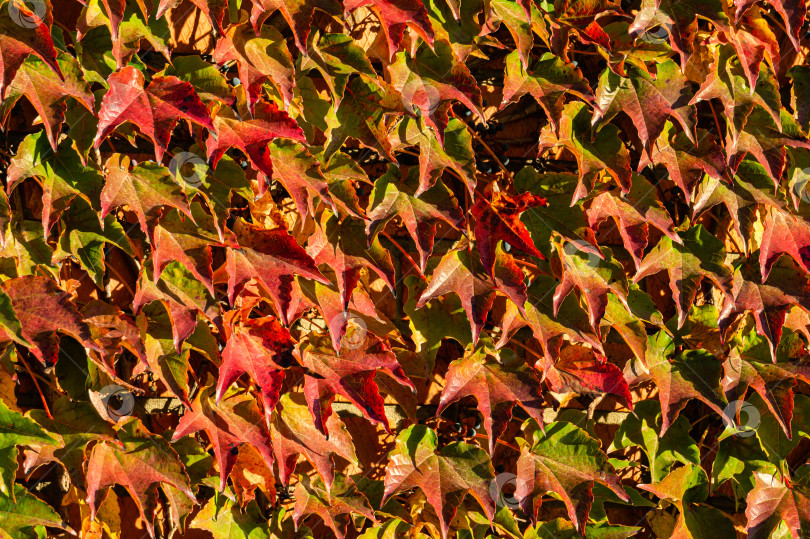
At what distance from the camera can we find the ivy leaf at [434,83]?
1.21m

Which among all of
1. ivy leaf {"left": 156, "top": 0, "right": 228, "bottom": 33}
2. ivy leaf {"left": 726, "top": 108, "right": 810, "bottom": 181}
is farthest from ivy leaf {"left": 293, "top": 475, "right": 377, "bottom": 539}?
ivy leaf {"left": 726, "top": 108, "right": 810, "bottom": 181}

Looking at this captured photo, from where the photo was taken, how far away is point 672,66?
4.32 ft

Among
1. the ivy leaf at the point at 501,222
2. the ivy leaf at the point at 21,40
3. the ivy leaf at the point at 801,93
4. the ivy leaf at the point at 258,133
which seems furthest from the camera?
the ivy leaf at the point at 801,93

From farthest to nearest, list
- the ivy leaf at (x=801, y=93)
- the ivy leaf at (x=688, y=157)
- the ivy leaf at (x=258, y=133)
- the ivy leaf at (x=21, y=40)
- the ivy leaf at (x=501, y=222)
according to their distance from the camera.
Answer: the ivy leaf at (x=801, y=93) < the ivy leaf at (x=688, y=157) < the ivy leaf at (x=501, y=222) < the ivy leaf at (x=258, y=133) < the ivy leaf at (x=21, y=40)

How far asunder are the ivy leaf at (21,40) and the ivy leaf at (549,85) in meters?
0.73

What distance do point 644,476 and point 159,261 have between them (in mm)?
1147

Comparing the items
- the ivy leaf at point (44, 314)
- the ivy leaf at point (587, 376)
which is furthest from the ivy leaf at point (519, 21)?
the ivy leaf at point (44, 314)

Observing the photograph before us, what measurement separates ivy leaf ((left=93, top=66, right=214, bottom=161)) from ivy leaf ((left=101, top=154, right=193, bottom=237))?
0.20ft

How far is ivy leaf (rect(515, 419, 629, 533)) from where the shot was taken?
4.25 ft

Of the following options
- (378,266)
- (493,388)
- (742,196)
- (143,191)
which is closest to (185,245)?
(143,191)

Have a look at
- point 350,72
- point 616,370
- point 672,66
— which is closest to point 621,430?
point 616,370

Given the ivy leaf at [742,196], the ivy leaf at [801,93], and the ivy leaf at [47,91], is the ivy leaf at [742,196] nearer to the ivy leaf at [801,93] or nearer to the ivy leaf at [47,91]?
the ivy leaf at [801,93]

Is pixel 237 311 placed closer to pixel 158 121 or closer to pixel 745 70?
pixel 158 121

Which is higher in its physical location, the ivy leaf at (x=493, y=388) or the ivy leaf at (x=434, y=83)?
the ivy leaf at (x=434, y=83)
